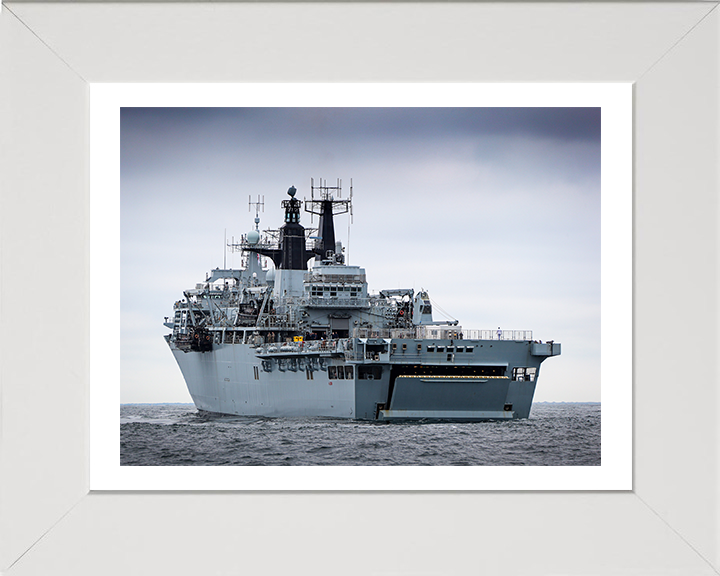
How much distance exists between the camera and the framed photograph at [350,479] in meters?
5.79

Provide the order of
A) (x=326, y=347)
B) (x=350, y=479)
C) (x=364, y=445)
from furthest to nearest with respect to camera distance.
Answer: (x=326, y=347) < (x=364, y=445) < (x=350, y=479)

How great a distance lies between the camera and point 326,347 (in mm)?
21906

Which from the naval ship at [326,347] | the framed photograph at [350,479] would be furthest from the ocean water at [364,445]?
the framed photograph at [350,479]

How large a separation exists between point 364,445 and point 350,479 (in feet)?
40.5

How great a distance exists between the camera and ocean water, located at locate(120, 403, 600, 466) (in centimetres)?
1747

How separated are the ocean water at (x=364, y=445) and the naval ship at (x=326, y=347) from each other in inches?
19.6
